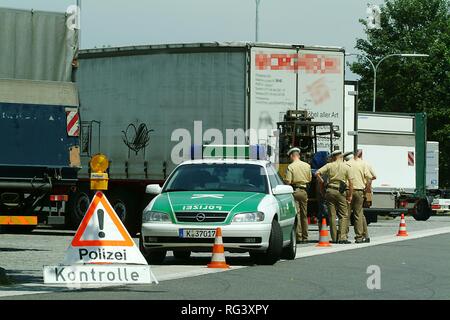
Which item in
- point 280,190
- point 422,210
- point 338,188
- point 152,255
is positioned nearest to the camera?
point 152,255

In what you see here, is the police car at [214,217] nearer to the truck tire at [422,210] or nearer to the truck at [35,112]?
the truck at [35,112]

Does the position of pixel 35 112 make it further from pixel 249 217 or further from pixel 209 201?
pixel 249 217

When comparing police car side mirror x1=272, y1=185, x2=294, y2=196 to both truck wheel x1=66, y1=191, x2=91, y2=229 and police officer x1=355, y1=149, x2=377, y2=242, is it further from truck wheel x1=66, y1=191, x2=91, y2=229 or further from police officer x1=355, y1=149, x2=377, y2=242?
truck wheel x1=66, y1=191, x2=91, y2=229

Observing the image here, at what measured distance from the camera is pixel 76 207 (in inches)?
1121

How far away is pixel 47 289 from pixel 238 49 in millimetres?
13979

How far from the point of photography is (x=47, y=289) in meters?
13.6

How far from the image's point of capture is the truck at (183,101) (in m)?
26.8

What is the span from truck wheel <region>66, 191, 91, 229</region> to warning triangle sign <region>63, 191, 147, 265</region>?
559 inches

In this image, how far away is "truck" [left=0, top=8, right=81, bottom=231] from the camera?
19750mm

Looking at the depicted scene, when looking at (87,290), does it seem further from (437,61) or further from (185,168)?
(437,61)

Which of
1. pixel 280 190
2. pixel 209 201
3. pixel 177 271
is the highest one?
pixel 280 190

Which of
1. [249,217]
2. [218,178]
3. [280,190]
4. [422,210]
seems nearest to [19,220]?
[218,178]

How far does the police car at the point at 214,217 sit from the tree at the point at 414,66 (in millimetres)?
56867

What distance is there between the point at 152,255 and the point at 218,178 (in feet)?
5.26
